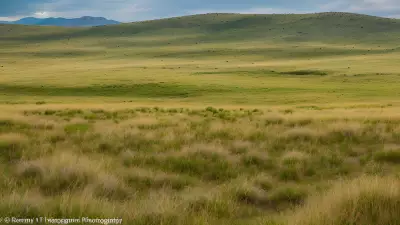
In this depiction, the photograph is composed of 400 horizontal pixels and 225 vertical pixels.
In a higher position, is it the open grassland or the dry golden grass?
the dry golden grass

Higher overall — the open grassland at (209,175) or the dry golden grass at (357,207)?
the dry golden grass at (357,207)

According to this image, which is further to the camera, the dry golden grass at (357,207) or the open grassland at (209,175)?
the open grassland at (209,175)

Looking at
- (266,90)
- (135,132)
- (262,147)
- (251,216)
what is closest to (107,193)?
(251,216)

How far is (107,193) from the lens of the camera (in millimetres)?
7238

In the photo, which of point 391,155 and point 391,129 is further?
point 391,129

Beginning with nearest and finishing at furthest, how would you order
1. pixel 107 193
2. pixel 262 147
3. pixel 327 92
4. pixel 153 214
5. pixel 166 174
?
1. pixel 153 214
2. pixel 107 193
3. pixel 166 174
4. pixel 262 147
5. pixel 327 92

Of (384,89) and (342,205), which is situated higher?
(342,205)

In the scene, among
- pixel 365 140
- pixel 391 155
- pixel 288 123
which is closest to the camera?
pixel 391 155

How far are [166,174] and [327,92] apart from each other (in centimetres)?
4953

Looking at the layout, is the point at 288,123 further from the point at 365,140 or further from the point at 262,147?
the point at 262,147

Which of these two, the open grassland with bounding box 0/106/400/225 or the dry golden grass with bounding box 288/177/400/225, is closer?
the dry golden grass with bounding box 288/177/400/225

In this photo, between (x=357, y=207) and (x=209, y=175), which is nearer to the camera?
(x=357, y=207)

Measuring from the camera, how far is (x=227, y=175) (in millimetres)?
9164

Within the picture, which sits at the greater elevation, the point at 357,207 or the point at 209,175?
the point at 357,207
